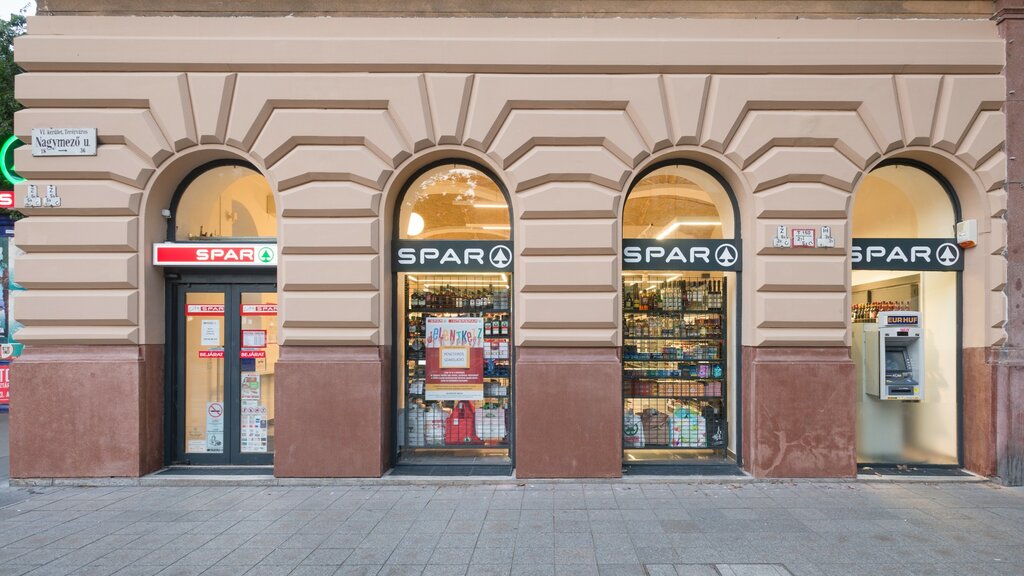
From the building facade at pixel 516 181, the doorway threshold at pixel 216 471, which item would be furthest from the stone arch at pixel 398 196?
the doorway threshold at pixel 216 471

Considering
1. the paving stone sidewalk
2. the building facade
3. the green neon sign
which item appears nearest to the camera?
the paving stone sidewalk

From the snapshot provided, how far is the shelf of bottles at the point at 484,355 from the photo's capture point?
717 centimetres

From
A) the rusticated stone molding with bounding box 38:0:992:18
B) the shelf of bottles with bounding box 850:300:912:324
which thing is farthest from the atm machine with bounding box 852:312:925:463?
the rusticated stone molding with bounding box 38:0:992:18

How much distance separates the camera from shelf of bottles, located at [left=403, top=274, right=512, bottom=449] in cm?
717

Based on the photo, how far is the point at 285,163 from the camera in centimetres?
657

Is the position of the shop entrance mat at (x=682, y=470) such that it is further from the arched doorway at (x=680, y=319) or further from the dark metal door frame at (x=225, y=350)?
the dark metal door frame at (x=225, y=350)

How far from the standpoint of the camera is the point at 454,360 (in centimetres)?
717

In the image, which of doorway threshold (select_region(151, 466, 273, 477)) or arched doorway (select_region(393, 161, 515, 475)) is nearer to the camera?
doorway threshold (select_region(151, 466, 273, 477))

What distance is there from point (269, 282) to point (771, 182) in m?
6.43

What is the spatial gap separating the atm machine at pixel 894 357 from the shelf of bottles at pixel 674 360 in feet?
5.77

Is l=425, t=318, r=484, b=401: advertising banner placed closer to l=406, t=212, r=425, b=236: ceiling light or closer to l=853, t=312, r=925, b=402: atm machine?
l=406, t=212, r=425, b=236: ceiling light

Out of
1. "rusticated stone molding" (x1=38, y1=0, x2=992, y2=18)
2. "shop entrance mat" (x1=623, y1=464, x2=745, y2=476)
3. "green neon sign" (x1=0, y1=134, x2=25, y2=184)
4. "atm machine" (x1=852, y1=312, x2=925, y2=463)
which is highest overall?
"rusticated stone molding" (x1=38, y1=0, x2=992, y2=18)

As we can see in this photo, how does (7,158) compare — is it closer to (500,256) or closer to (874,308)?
(500,256)

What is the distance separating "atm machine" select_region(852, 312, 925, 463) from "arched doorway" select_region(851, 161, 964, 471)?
0.04 feet
